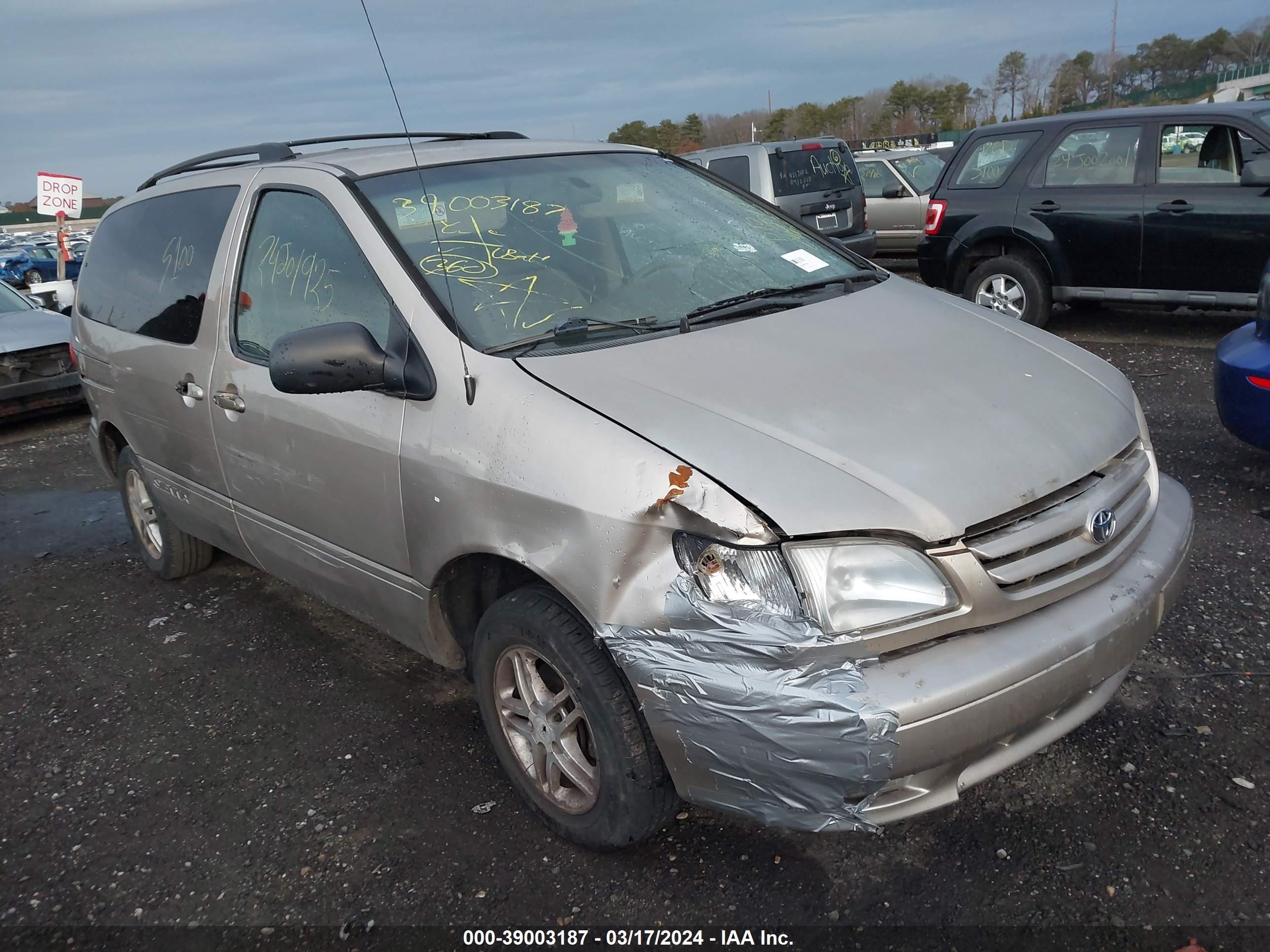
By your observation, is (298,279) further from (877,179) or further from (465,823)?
(877,179)

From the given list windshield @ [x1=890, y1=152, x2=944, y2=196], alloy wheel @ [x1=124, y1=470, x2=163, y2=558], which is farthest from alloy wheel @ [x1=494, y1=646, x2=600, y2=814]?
windshield @ [x1=890, y1=152, x2=944, y2=196]

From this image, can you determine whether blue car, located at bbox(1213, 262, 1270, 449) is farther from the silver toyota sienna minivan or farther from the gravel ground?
the silver toyota sienna minivan

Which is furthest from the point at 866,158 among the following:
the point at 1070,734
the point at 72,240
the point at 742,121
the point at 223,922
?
the point at 742,121

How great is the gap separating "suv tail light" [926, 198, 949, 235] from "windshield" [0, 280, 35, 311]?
824 centimetres

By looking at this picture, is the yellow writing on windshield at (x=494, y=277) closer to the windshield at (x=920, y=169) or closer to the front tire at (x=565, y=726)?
the front tire at (x=565, y=726)

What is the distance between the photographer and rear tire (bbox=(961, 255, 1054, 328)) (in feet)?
26.4

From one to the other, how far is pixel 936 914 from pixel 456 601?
149 centimetres

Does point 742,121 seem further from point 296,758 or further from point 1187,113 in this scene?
point 296,758

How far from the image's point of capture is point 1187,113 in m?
7.38

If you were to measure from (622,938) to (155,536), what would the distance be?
3388 millimetres

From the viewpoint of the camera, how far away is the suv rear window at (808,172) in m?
11.0

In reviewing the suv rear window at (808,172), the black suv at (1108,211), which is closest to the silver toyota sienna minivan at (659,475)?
the black suv at (1108,211)

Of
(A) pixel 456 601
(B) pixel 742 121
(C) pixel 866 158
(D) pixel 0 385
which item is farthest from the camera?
(B) pixel 742 121

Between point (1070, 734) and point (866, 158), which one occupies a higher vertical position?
point (866, 158)
